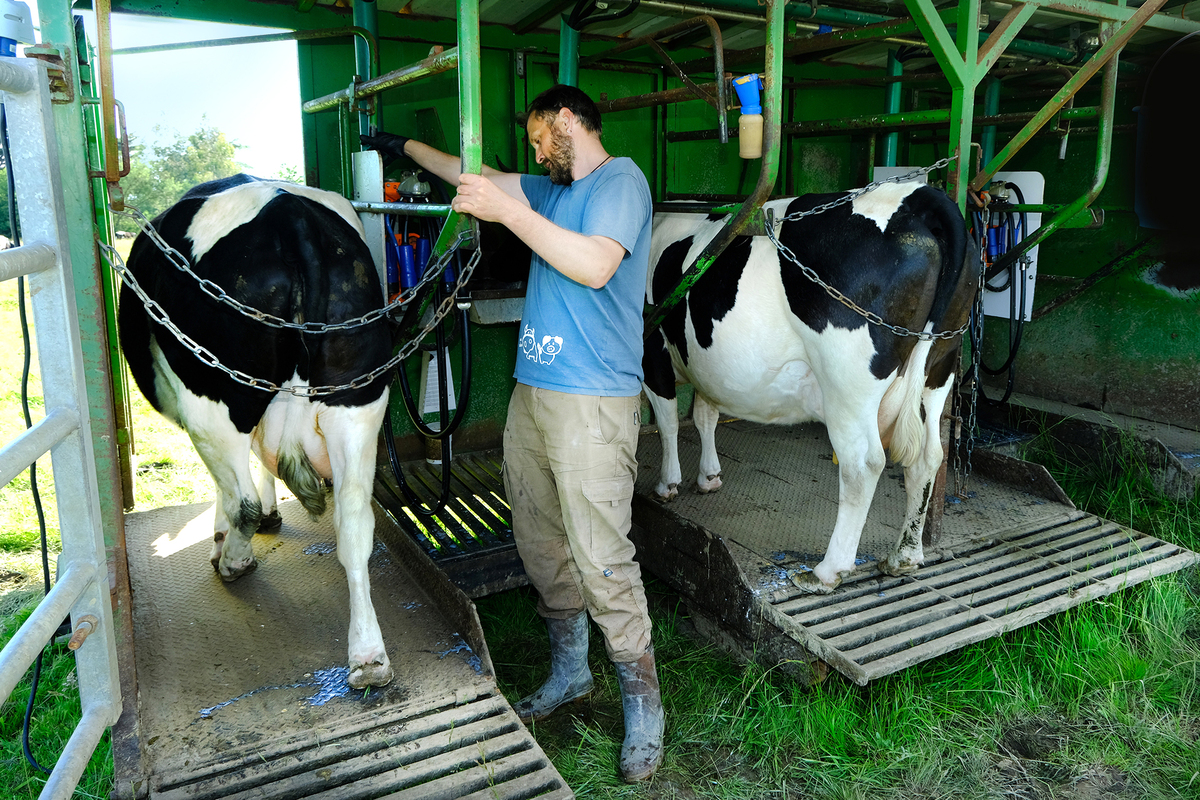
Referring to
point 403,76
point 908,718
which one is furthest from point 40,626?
point 908,718

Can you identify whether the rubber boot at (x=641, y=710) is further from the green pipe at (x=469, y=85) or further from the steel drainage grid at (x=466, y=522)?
the green pipe at (x=469, y=85)

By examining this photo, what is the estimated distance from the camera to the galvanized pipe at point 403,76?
2602mm

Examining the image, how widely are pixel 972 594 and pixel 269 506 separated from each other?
318 centimetres

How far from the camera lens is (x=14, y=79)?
1.88 m

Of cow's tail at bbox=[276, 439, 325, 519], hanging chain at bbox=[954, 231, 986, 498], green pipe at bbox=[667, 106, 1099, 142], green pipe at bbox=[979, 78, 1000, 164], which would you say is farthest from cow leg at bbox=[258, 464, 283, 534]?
green pipe at bbox=[979, 78, 1000, 164]

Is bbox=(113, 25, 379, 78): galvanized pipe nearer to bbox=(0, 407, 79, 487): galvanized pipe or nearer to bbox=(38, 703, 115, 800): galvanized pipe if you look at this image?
bbox=(0, 407, 79, 487): galvanized pipe

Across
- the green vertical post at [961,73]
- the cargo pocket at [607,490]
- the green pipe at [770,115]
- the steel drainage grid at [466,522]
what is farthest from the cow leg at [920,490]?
the steel drainage grid at [466,522]

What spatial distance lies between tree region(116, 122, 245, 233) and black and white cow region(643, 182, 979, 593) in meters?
3.67

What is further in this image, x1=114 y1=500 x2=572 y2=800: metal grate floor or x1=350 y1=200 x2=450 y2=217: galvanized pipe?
x1=350 y1=200 x2=450 y2=217: galvanized pipe

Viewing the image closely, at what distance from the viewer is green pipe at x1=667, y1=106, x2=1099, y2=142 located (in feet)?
13.2

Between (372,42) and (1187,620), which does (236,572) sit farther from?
(1187,620)

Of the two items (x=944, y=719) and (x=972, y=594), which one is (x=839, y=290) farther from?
(x=944, y=719)

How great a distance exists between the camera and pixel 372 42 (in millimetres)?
4223

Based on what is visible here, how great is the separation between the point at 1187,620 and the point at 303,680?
365 cm
